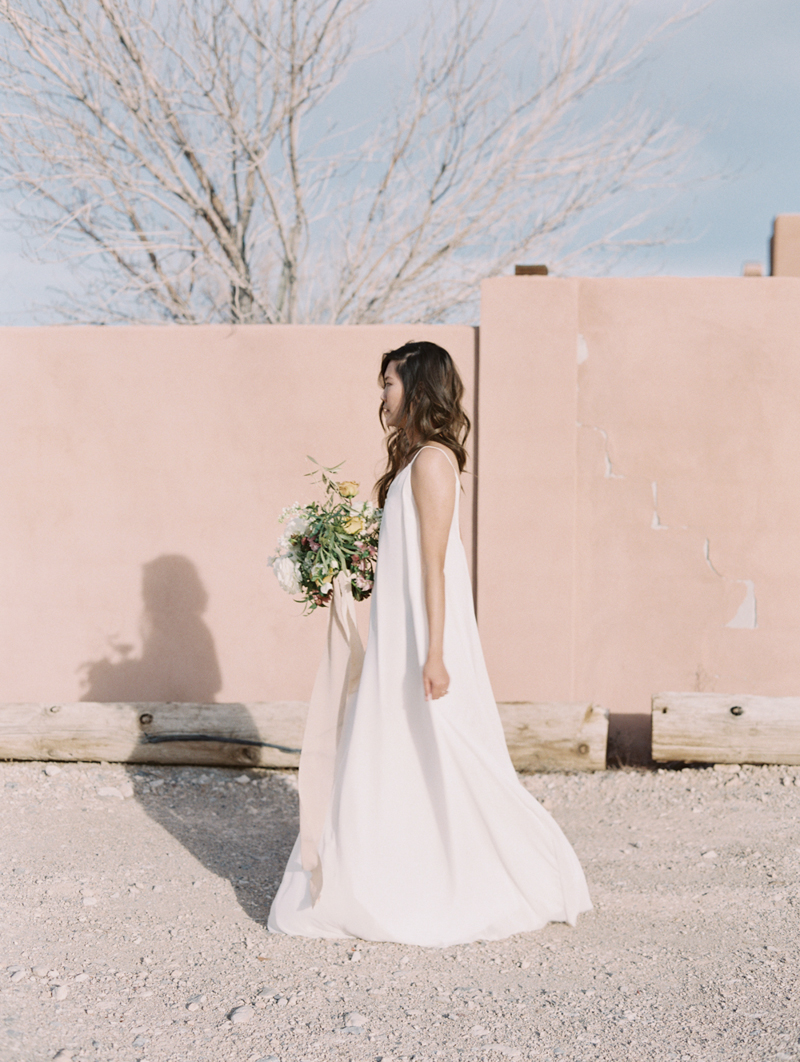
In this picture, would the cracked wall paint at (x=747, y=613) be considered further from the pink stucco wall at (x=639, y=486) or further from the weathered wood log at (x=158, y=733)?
the weathered wood log at (x=158, y=733)

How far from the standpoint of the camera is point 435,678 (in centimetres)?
318

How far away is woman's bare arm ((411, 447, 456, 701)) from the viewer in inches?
125

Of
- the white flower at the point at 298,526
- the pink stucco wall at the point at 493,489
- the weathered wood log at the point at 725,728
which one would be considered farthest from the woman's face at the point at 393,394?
the weathered wood log at the point at 725,728

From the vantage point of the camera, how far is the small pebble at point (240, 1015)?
9.18 ft

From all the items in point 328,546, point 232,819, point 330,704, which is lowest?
point 232,819

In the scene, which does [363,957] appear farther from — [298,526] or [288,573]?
[298,526]

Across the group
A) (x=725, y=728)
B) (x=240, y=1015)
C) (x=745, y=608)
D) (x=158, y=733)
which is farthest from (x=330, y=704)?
(x=745, y=608)

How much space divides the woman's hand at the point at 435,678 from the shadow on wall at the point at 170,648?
3.03 metres

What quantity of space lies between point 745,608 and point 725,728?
0.76 m

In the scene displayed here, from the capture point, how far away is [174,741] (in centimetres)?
554

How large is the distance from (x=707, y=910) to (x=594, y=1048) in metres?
1.32

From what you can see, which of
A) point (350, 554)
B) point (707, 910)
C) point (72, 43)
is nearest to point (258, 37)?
point (72, 43)

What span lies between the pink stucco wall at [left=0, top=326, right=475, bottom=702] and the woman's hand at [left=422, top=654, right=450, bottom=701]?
2687mm

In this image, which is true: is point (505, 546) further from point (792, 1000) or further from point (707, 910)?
point (792, 1000)
